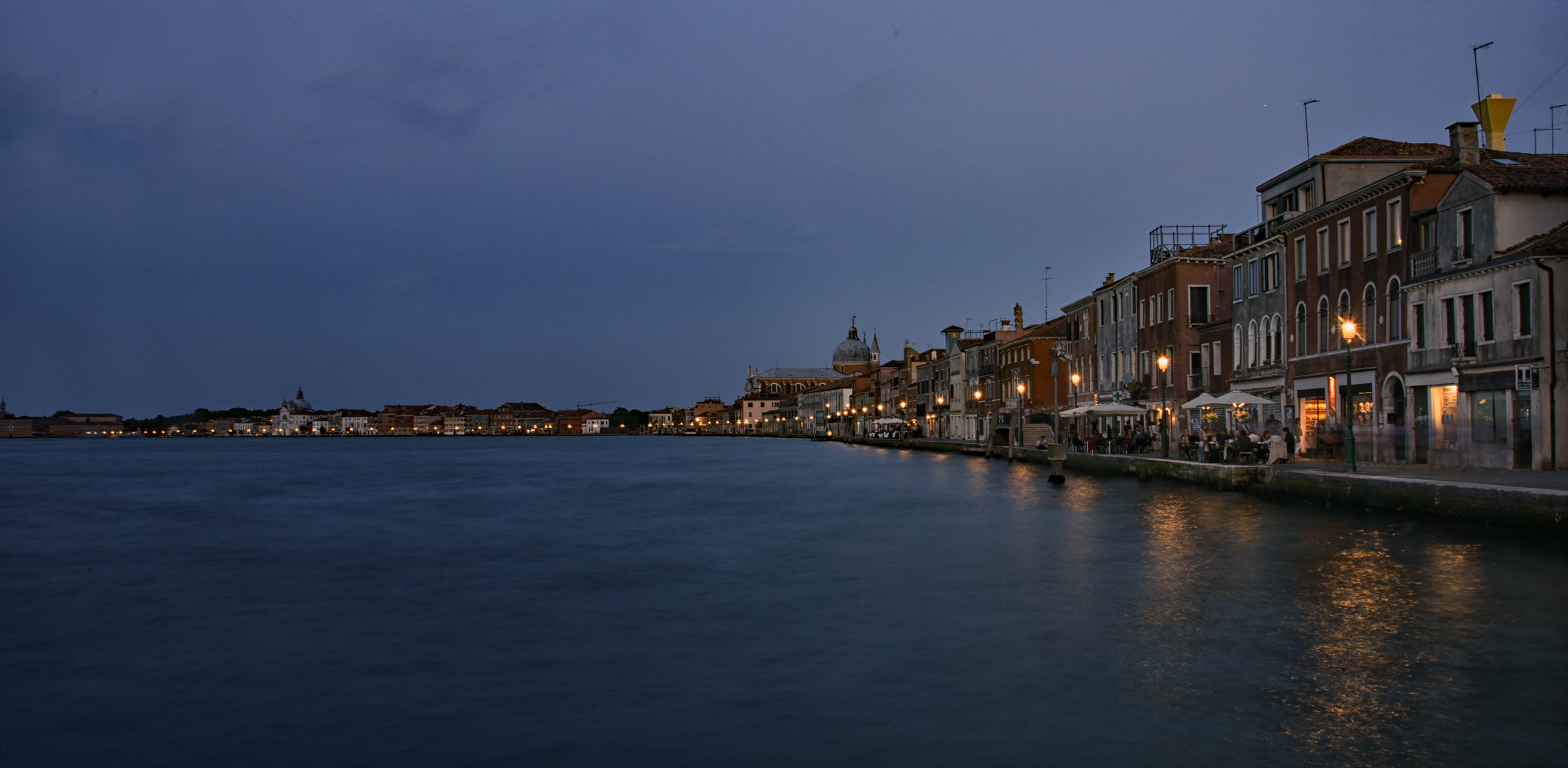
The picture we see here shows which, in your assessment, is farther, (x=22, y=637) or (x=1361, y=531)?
(x=1361, y=531)

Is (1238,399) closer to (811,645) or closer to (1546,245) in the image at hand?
(1546,245)

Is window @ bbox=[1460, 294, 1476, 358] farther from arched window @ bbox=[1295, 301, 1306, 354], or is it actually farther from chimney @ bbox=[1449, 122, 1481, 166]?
arched window @ bbox=[1295, 301, 1306, 354]

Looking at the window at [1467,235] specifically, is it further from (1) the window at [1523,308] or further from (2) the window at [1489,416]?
(2) the window at [1489,416]

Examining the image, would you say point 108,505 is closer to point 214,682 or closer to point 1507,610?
point 214,682

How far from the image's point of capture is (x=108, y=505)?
37.5 meters

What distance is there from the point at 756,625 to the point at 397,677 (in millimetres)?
4313

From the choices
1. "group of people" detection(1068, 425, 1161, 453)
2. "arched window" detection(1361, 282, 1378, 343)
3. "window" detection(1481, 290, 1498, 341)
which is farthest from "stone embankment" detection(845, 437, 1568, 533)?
"group of people" detection(1068, 425, 1161, 453)

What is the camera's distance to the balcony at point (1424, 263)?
2698 centimetres

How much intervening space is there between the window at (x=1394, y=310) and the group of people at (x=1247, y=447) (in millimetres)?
3893

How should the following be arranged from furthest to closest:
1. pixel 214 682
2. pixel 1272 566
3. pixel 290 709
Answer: pixel 1272 566
pixel 214 682
pixel 290 709

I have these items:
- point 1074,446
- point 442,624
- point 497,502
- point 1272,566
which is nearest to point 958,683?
point 442,624

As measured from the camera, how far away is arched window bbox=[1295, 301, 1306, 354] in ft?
112

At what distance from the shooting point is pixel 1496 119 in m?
32.1

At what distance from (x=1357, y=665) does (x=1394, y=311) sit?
22.2m
